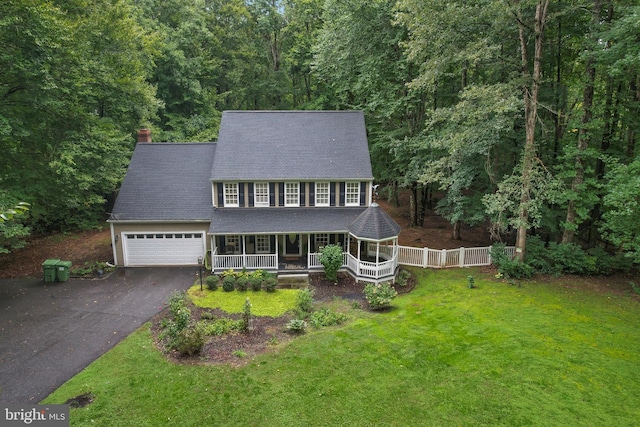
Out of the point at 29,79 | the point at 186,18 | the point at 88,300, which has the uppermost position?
the point at 186,18

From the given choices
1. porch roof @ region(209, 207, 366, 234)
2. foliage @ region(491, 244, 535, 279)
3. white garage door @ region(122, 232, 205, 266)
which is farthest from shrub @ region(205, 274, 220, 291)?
foliage @ region(491, 244, 535, 279)

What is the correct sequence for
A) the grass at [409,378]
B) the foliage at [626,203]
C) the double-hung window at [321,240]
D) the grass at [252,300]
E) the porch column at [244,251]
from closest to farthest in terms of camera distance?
the grass at [409,378], the foliage at [626,203], the grass at [252,300], the porch column at [244,251], the double-hung window at [321,240]

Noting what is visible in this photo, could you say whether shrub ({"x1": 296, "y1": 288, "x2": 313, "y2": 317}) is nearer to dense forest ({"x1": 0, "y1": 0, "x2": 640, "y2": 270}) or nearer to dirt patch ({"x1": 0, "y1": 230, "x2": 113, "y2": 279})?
dense forest ({"x1": 0, "y1": 0, "x2": 640, "y2": 270})

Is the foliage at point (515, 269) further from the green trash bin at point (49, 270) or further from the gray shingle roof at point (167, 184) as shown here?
the green trash bin at point (49, 270)

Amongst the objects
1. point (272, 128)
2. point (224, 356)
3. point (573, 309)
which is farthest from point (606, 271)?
point (272, 128)

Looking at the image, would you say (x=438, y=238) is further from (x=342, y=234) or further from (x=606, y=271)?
(x=606, y=271)

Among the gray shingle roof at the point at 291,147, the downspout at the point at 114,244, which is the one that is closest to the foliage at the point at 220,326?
the gray shingle roof at the point at 291,147
